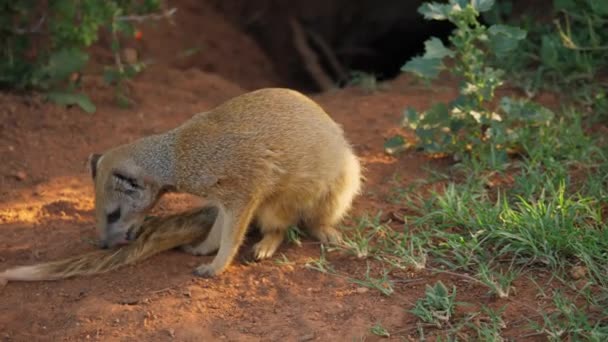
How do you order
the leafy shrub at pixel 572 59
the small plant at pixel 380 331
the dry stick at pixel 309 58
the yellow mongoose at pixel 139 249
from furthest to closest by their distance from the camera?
1. the dry stick at pixel 309 58
2. the leafy shrub at pixel 572 59
3. the yellow mongoose at pixel 139 249
4. the small plant at pixel 380 331

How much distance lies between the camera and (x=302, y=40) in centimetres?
780

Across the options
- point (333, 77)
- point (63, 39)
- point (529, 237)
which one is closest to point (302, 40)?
point (333, 77)

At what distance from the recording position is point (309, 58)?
24.7 ft

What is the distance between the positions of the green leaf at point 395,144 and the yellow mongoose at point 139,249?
1211 millimetres

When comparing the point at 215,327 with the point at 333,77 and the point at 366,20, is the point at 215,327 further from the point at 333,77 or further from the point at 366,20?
the point at 366,20

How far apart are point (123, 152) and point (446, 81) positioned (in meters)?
2.79

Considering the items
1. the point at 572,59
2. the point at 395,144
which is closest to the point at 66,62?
the point at 395,144

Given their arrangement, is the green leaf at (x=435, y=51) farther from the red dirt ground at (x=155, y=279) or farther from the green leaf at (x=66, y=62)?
the green leaf at (x=66, y=62)

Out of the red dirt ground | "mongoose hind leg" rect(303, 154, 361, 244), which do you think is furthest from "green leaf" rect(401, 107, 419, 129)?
Result: "mongoose hind leg" rect(303, 154, 361, 244)

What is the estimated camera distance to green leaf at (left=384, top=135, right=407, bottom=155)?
14.6 feet

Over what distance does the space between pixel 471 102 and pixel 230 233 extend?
5.20 feet

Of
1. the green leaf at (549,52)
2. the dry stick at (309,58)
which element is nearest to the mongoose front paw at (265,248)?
the green leaf at (549,52)

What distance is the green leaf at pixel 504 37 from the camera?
3928mm

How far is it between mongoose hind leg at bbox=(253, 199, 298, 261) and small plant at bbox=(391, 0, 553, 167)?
1.05 meters
